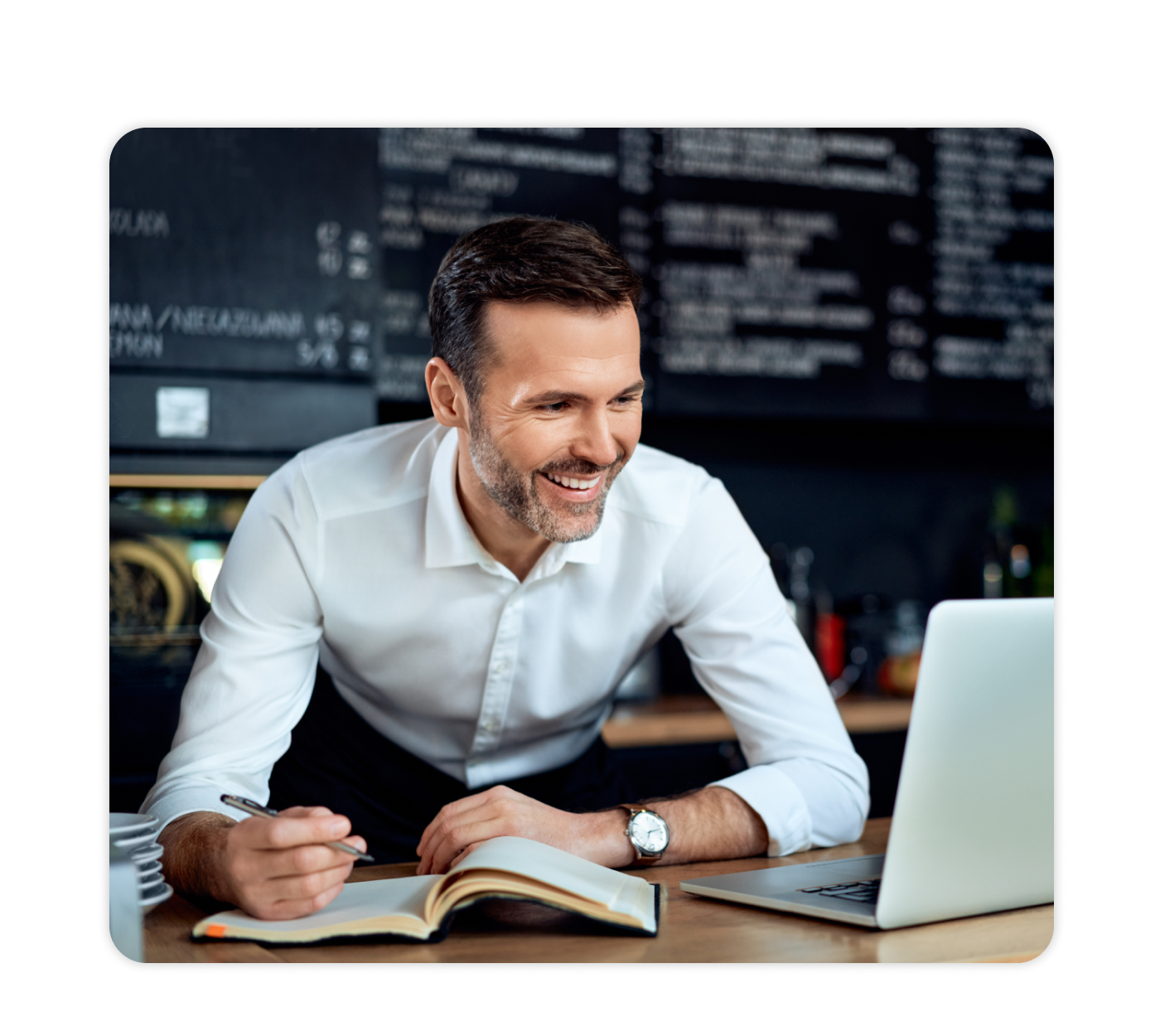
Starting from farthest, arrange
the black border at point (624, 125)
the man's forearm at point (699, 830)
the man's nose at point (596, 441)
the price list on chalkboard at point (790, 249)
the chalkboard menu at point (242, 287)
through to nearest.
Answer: the price list on chalkboard at point (790, 249) → the chalkboard menu at point (242, 287) → the man's nose at point (596, 441) → the man's forearm at point (699, 830) → the black border at point (624, 125)

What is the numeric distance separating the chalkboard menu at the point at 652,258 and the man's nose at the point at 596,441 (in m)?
0.81

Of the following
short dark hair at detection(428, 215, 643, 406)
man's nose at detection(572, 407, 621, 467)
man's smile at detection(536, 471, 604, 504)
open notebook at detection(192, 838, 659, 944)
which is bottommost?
open notebook at detection(192, 838, 659, 944)

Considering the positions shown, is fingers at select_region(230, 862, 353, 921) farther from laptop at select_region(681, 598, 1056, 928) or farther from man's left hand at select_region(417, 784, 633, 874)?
laptop at select_region(681, 598, 1056, 928)

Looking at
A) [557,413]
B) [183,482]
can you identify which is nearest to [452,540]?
[557,413]

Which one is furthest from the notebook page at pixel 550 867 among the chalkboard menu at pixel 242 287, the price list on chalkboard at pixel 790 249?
the price list on chalkboard at pixel 790 249

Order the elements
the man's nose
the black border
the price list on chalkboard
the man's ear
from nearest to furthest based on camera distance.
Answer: the black border → the man's nose → the man's ear → the price list on chalkboard

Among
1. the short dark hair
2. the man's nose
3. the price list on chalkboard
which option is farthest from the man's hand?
the price list on chalkboard

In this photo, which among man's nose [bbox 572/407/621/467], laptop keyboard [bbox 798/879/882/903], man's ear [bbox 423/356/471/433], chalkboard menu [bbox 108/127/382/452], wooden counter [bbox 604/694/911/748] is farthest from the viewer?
wooden counter [bbox 604/694/911/748]

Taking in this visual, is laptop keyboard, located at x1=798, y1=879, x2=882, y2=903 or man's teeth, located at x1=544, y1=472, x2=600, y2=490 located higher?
man's teeth, located at x1=544, y1=472, x2=600, y2=490

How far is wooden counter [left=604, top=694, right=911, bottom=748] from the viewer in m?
1.89

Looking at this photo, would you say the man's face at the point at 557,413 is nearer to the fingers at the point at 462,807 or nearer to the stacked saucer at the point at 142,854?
the fingers at the point at 462,807

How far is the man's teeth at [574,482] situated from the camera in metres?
1.11

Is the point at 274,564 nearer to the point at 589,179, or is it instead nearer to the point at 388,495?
the point at 388,495

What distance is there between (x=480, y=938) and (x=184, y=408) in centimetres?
121
